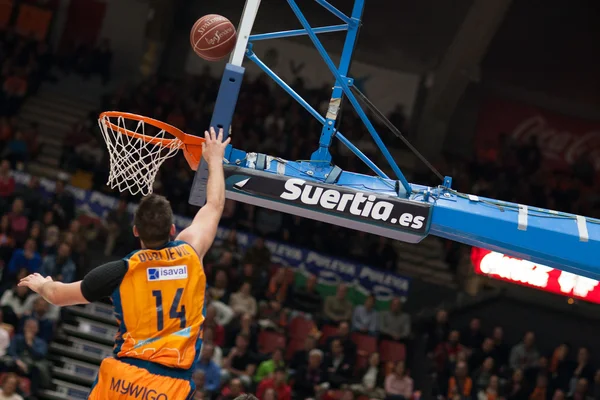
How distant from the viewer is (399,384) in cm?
1324

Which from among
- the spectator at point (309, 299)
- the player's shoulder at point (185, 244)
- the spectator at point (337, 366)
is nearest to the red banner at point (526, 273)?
the spectator at point (337, 366)

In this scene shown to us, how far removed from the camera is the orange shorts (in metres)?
4.24

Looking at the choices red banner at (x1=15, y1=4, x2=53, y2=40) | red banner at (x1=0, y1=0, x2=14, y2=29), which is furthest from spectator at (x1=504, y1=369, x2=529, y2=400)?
red banner at (x1=15, y1=4, x2=53, y2=40)

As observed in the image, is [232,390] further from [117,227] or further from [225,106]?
[225,106]

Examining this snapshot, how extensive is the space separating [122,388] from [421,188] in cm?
283

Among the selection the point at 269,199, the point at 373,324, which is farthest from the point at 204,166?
the point at 373,324

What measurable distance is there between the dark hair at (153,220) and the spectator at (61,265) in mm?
9458

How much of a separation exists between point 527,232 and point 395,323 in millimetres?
9032

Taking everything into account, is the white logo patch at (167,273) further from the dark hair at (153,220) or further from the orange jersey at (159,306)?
the dark hair at (153,220)

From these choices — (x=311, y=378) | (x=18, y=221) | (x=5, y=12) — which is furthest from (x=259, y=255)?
(x=5, y=12)

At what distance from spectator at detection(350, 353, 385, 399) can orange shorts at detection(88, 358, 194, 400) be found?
352 inches

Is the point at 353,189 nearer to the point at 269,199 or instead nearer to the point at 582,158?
the point at 269,199

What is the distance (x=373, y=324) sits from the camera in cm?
1452

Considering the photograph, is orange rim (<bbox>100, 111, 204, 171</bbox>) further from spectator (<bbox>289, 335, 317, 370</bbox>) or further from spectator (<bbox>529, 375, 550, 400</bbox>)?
spectator (<bbox>529, 375, 550, 400</bbox>)
